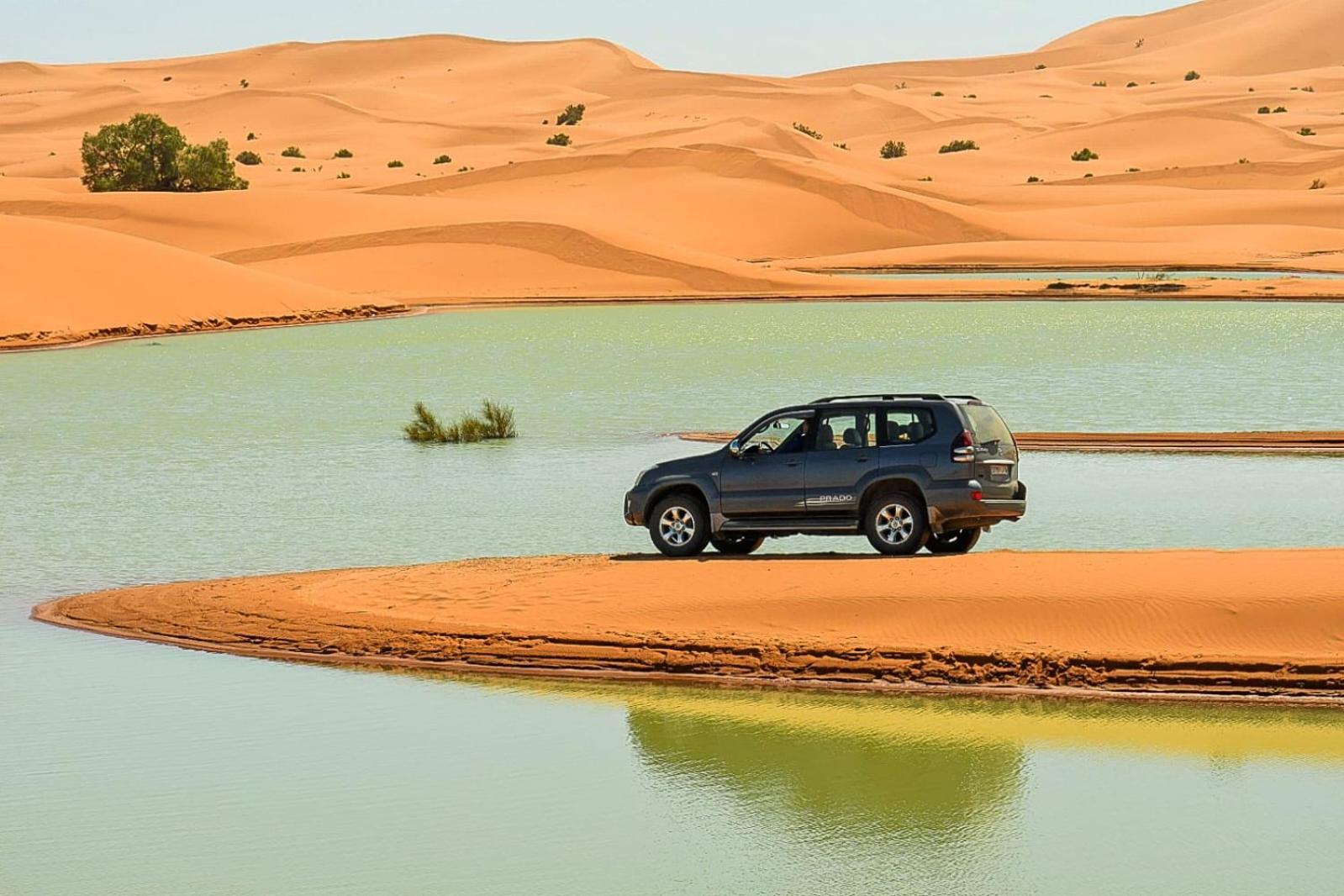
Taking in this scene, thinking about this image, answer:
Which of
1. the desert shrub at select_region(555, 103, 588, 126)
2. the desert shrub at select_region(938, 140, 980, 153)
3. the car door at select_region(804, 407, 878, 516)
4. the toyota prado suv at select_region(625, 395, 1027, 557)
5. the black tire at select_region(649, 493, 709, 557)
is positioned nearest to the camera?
the toyota prado suv at select_region(625, 395, 1027, 557)

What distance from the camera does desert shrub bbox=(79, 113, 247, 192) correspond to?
356ft

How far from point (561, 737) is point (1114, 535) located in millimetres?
9514

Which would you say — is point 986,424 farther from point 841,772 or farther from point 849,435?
point 841,772

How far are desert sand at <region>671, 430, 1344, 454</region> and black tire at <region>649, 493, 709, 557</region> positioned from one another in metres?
12.5

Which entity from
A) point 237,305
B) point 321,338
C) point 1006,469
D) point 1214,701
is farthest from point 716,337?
point 1214,701

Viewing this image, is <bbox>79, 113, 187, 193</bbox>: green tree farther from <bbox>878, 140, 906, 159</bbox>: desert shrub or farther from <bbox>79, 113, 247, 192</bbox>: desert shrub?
<bbox>878, 140, 906, 159</bbox>: desert shrub

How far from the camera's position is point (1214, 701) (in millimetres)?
15305

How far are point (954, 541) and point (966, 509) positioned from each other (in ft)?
5.43

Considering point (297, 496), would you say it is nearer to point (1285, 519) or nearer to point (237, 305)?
point (1285, 519)

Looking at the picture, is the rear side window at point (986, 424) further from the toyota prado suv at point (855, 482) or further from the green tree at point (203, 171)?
the green tree at point (203, 171)

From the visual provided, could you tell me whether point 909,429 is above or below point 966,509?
above

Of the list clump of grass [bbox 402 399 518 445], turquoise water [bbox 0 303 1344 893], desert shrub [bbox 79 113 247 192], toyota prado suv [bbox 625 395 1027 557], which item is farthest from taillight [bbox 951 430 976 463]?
desert shrub [bbox 79 113 247 192]

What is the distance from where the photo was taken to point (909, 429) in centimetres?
1953

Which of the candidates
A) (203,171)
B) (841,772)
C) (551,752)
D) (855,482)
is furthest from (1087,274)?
(841,772)
